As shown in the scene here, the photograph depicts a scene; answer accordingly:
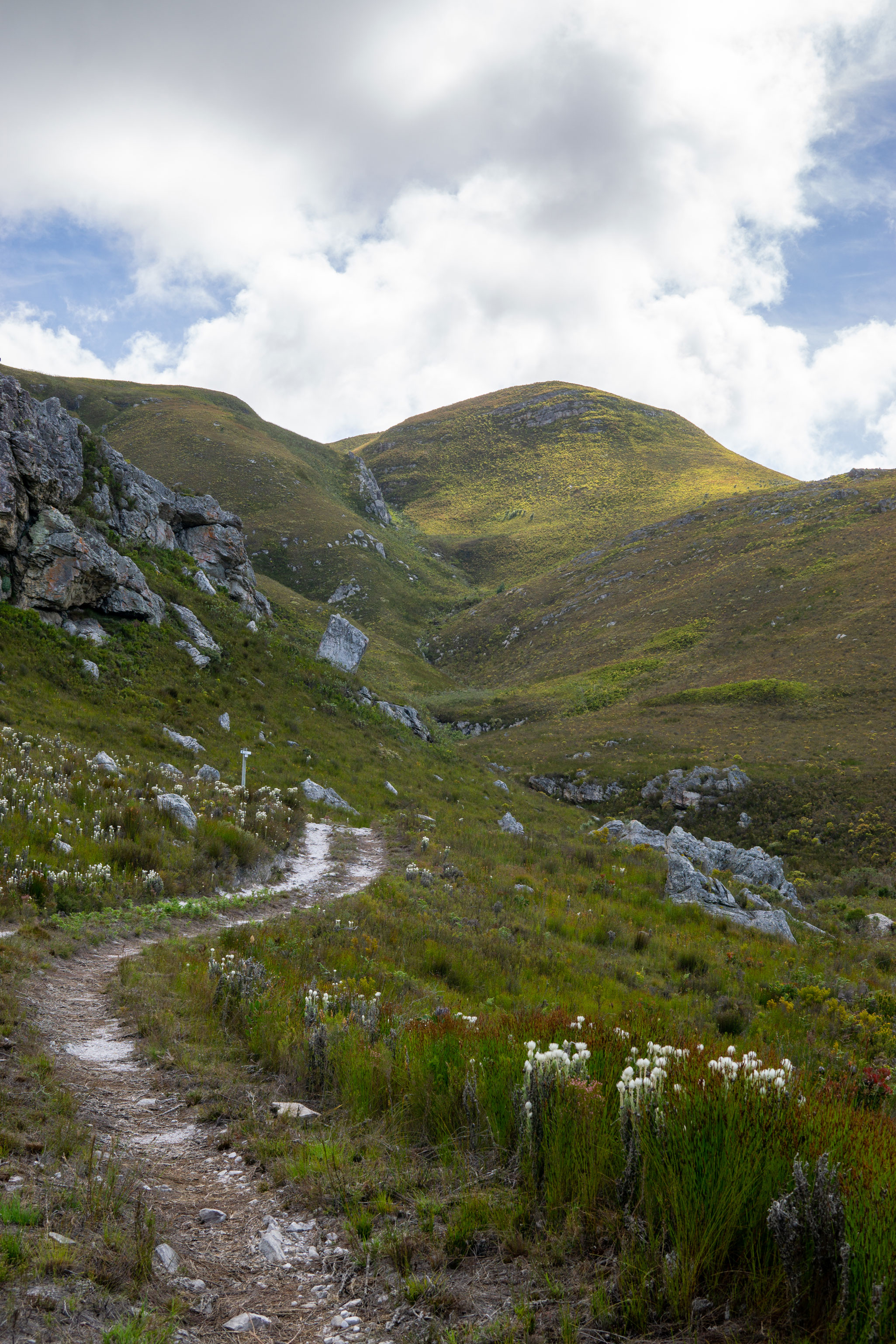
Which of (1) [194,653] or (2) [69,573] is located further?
(1) [194,653]

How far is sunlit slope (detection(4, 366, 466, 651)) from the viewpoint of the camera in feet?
289

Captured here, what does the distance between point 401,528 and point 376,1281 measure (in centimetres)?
13467

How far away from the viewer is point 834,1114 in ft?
11.5

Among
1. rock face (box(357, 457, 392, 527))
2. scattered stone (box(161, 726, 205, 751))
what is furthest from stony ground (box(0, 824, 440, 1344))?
rock face (box(357, 457, 392, 527))

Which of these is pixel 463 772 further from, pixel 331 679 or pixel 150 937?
pixel 150 937

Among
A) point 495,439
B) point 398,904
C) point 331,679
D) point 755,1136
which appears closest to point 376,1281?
point 755,1136

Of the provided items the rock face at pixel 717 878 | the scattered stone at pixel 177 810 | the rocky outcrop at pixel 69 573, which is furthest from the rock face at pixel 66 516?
the rock face at pixel 717 878

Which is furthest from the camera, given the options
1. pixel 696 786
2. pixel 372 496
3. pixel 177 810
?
pixel 372 496

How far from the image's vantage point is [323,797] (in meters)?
23.0

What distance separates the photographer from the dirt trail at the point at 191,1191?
3.34 meters

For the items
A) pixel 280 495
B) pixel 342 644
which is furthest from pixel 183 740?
pixel 280 495

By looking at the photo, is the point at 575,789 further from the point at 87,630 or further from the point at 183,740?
the point at 87,630

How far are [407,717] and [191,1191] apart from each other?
36.3 meters

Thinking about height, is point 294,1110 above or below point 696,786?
above
